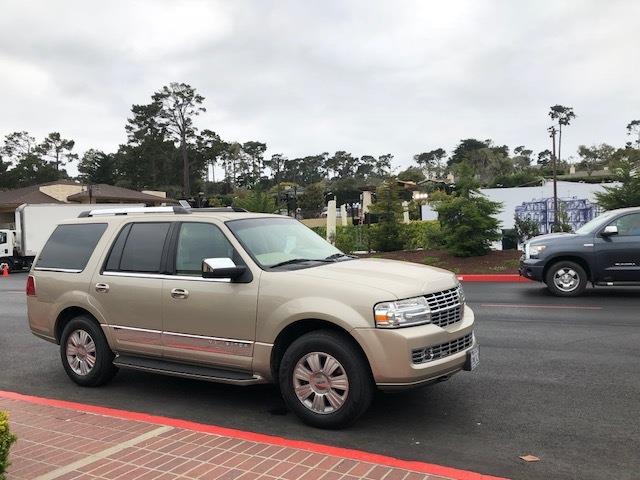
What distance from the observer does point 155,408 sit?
18.2 ft

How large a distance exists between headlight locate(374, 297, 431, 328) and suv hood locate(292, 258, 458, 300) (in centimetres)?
7

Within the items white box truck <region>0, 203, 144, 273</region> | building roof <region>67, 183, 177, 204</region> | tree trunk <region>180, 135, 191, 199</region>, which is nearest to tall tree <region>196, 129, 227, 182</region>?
tree trunk <region>180, 135, 191, 199</region>

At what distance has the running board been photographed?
201 inches

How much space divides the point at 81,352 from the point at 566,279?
31.3 ft

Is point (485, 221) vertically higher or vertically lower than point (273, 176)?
lower

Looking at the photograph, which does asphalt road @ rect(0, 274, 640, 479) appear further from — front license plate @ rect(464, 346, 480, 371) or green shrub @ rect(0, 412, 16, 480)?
green shrub @ rect(0, 412, 16, 480)

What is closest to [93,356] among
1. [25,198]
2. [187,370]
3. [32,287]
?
[32,287]

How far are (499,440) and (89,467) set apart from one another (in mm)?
2970

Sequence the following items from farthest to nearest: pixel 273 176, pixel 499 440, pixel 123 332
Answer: pixel 273 176 < pixel 123 332 < pixel 499 440

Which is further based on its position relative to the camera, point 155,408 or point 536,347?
point 536,347

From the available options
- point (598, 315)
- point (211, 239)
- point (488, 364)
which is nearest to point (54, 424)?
point (211, 239)

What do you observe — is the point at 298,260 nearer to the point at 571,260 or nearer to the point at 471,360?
the point at 471,360

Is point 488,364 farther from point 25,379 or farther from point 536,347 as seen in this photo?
point 25,379

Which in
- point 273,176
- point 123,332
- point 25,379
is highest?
point 273,176
